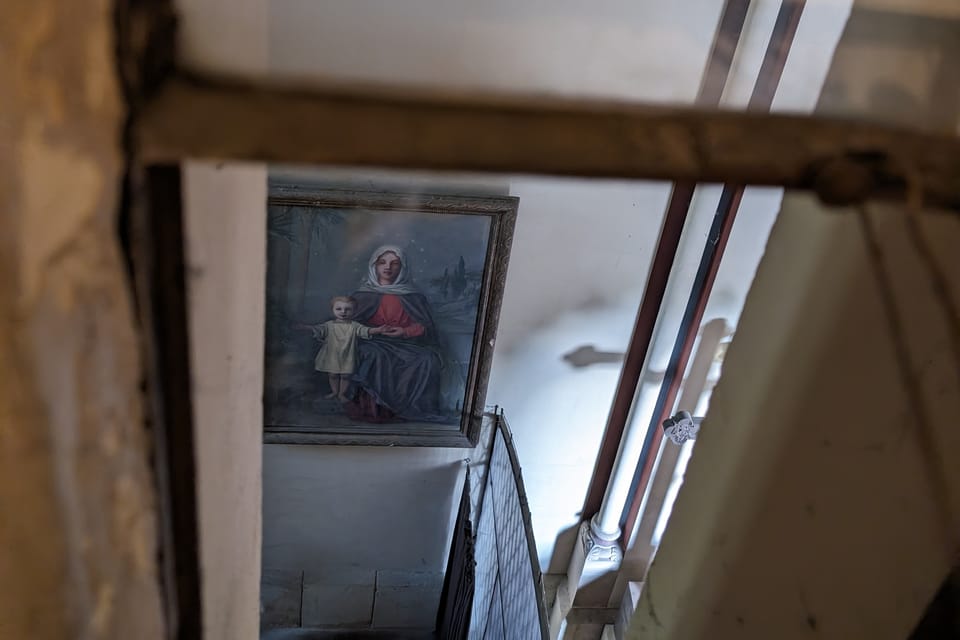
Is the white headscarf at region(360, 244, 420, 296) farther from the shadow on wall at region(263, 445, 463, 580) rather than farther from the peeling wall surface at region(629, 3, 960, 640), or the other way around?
the peeling wall surface at region(629, 3, 960, 640)

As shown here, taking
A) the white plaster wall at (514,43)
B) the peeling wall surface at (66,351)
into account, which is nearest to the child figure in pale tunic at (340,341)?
the white plaster wall at (514,43)

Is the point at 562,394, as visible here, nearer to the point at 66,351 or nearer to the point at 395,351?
the point at 395,351

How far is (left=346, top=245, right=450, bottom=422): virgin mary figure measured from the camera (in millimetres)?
1826

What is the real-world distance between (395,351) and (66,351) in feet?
4.96

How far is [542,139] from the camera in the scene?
46cm

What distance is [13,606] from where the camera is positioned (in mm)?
493

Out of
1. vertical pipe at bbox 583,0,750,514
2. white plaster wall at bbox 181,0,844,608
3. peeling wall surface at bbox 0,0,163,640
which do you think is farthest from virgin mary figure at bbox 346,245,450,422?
peeling wall surface at bbox 0,0,163,640

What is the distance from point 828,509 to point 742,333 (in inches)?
7.5

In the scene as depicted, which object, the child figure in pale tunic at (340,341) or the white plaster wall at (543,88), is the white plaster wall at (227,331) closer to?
the white plaster wall at (543,88)

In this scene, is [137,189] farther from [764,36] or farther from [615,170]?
[764,36]

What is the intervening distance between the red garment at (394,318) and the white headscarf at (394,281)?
0.02 meters

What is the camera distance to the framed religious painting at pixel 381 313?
173 cm

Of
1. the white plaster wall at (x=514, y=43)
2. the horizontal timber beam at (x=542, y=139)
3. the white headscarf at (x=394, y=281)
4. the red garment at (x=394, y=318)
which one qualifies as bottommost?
the red garment at (x=394, y=318)

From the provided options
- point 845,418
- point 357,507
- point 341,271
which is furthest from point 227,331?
point 357,507
